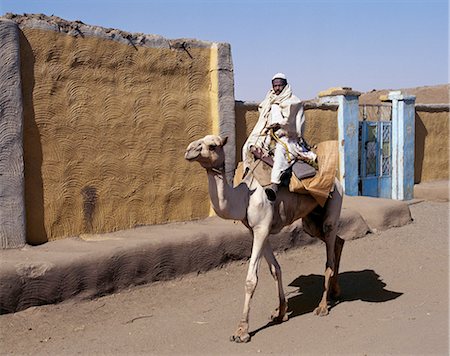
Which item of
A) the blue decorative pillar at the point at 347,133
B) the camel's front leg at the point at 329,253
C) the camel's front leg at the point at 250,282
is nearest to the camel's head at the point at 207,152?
the camel's front leg at the point at 250,282

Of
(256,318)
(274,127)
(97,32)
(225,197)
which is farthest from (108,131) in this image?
(256,318)

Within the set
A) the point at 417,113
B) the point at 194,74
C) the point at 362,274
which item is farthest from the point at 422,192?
the point at 194,74

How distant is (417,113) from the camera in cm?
1380

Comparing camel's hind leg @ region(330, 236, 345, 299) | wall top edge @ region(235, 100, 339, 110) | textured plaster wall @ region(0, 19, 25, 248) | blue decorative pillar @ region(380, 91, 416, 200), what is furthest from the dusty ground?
blue decorative pillar @ region(380, 91, 416, 200)

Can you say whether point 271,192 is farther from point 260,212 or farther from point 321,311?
point 321,311

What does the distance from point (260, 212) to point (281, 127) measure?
3.10ft

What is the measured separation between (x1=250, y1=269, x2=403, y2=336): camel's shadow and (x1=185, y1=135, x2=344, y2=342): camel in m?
0.20

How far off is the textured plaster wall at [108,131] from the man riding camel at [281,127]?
7.05ft

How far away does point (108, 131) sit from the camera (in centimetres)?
714

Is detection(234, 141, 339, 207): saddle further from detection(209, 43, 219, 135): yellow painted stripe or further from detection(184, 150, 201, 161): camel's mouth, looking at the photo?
detection(209, 43, 219, 135): yellow painted stripe

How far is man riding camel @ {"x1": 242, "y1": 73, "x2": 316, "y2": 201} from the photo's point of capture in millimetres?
5617

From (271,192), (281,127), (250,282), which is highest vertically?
(281,127)

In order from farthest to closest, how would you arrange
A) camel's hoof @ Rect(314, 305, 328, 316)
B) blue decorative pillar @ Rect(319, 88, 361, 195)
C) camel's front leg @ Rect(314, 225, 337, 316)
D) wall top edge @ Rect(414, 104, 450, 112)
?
wall top edge @ Rect(414, 104, 450, 112) < blue decorative pillar @ Rect(319, 88, 361, 195) < camel's front leg @ Rect(314, 225, 337, 316) < camel's hoof @ Rect(314, 305, 328, 316)

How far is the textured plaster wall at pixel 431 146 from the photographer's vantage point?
13.9m
